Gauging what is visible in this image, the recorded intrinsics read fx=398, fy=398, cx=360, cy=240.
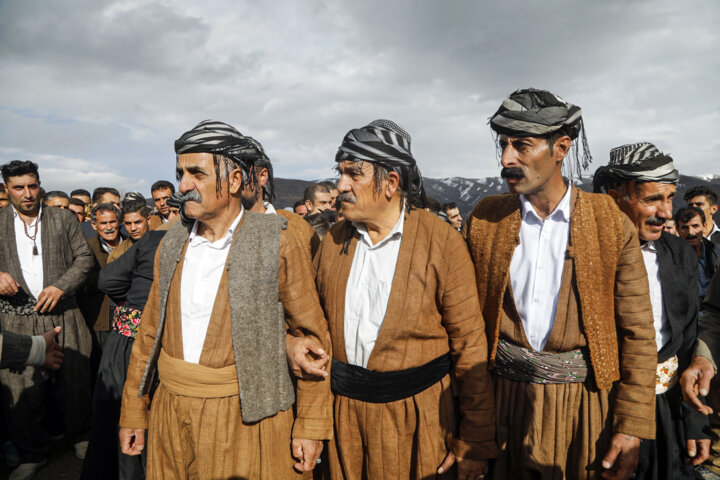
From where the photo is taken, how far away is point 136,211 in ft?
15.1

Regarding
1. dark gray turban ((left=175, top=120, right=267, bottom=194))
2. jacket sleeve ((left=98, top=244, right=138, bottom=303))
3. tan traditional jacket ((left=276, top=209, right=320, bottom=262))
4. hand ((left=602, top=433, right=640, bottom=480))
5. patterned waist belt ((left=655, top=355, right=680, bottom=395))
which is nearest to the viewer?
hand ((left=602, top=433, right=640, bottom=480))

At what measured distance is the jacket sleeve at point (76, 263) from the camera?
3.96 m

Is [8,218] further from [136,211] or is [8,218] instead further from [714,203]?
[714,203]

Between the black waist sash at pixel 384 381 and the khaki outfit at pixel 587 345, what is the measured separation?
33 cm

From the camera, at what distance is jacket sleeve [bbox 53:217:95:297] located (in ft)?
13.0

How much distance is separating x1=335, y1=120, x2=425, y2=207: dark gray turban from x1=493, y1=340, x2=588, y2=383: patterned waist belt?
935mm

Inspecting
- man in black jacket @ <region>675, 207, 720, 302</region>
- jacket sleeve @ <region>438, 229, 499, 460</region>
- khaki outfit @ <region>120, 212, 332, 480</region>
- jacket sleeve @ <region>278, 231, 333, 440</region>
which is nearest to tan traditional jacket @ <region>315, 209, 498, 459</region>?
jacket sleeve @ <region>438, 229, 499, 460</region>

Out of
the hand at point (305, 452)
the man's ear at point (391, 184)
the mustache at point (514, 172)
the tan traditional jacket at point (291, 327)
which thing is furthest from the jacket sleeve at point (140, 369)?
the mustache at point (514, 172)

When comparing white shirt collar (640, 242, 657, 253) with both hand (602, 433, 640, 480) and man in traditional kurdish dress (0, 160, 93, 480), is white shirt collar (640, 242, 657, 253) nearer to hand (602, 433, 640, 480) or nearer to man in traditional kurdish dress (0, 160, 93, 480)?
hand (602, 433, 640, 480)

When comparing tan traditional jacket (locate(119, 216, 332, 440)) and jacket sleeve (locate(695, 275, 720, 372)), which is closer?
tan traditional jacket (locate(119, 216, 332, 440))

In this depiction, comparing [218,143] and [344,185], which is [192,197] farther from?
[344,185]

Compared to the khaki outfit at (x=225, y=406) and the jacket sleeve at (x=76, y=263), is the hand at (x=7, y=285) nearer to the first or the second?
the jacket sleeve at (x=76, y=263)

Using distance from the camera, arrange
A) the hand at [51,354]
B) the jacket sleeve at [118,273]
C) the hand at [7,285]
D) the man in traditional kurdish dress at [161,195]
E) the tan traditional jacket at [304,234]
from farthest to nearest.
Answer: the man in traditional kurdish dress at [161,195] → the hand at [7,285] → the jacket sleeve at [118,273] → the tan traditional jacket at [304,234] → the hand at [51,354]

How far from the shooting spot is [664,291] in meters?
2.24
